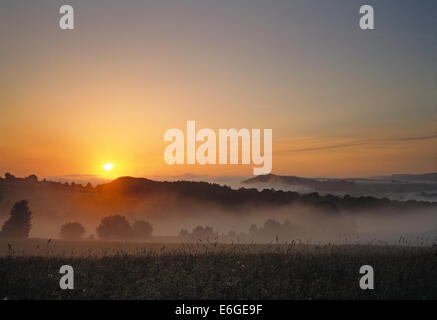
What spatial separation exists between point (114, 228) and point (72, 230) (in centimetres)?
427

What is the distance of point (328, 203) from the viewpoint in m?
39.2

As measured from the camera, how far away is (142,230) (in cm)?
4306

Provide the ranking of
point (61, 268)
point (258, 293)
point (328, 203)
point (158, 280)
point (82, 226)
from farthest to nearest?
point (82, 226), point (328, 203), point (61, 268), point (158, 280), point (258, 293)

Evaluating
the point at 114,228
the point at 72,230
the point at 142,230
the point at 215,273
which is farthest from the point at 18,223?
the point at 215,273

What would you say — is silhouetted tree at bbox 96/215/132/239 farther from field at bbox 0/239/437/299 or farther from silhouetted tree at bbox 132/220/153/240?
field at bbox 0/239/437/299

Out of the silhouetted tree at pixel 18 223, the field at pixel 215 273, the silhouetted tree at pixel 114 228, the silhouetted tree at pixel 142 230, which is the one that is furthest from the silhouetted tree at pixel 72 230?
the field at pixel 215 273

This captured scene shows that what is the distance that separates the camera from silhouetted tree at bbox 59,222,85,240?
4228cm

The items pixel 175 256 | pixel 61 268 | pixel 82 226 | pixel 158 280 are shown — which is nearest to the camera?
pixel 158 280

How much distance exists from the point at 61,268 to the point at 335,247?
10732mm

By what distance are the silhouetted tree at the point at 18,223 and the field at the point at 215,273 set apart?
19.5 m

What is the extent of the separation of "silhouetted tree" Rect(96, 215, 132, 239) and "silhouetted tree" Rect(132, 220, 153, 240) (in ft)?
1.56
